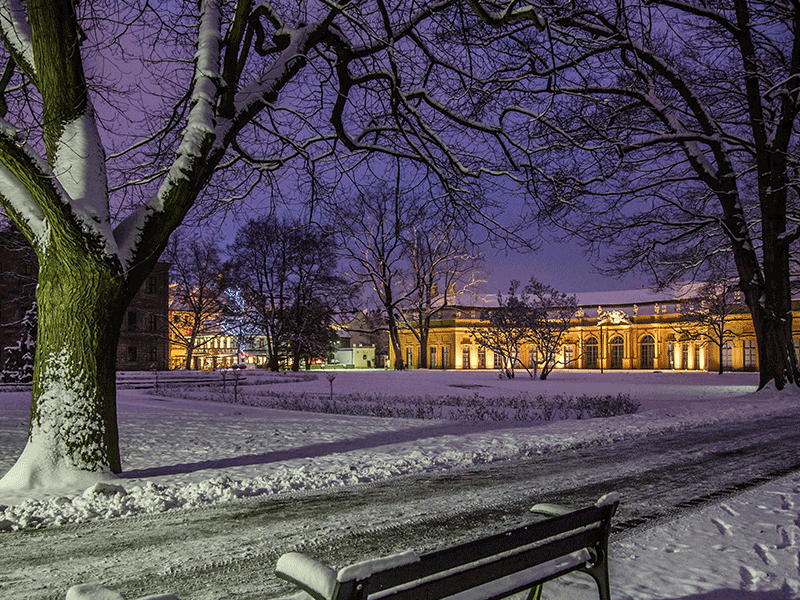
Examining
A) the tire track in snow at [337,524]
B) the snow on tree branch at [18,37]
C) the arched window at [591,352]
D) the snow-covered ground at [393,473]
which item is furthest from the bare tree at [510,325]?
the arched window at [591,352]

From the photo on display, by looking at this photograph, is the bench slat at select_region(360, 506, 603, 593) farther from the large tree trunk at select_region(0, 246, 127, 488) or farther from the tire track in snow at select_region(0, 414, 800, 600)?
the large tree trunk at select_region(0, 246, 127, 488)

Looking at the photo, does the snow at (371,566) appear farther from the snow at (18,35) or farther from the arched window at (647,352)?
the arched window at (647,352)

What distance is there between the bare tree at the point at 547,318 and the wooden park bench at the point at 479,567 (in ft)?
105

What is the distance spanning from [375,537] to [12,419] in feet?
39.0

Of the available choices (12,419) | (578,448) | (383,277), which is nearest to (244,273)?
(383,277)

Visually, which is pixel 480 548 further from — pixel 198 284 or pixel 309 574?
pixel 198 284

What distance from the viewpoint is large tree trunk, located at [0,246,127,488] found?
6578 mm

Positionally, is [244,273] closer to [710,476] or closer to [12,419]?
[12,419]

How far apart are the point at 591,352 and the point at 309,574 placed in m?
72.0

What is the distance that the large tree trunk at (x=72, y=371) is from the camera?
658 centimetres

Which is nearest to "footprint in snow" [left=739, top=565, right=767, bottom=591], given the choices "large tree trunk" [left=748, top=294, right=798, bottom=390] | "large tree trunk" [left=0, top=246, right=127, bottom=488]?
"large tree trunk" [left=0, top=246, right=127, bottom=488]

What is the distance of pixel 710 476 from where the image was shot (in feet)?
24.6

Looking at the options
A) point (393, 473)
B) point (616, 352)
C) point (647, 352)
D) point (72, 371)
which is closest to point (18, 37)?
point (72, 371)

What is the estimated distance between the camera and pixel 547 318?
3666 cm
